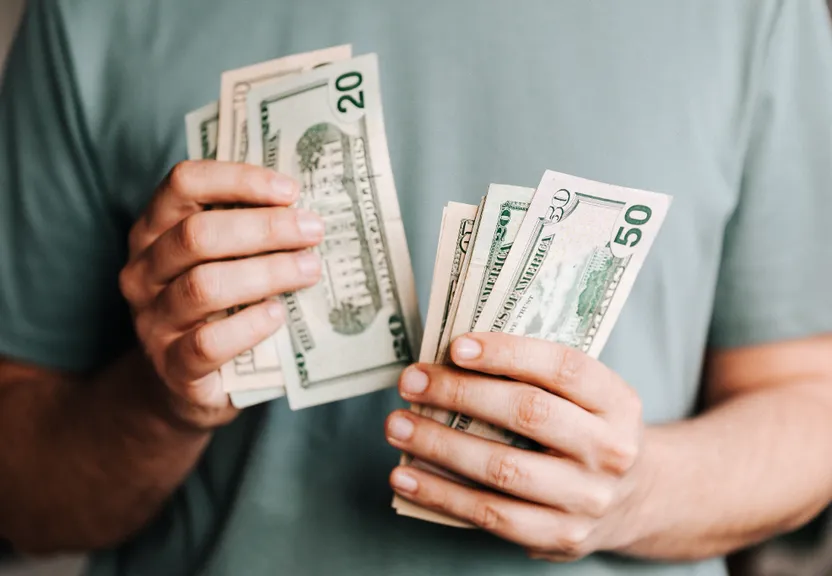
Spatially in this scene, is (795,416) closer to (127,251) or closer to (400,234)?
(400,234)

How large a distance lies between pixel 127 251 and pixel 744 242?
2.99 feet

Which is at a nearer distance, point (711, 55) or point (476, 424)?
point (476, 424)

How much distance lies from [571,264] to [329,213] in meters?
0.30

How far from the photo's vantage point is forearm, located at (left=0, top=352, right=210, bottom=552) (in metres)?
0.97

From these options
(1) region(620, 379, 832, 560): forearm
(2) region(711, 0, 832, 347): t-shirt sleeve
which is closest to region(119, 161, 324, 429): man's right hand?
(1) region(620, 379, 832, 560): forearm

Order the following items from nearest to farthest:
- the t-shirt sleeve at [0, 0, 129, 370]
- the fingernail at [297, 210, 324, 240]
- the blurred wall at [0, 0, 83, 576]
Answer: the fingernail at [297, 210, 324, 240]
the t-shirt sleeve at [0, 0, 129, 370]
the blurred wall at [0, 0, 83, 576]

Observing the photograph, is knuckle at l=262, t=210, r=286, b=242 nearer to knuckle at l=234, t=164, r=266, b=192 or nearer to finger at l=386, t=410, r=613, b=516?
knuckle at l=234, t=164, r=266, b=192

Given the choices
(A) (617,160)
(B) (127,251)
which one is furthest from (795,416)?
(B) (127,251)

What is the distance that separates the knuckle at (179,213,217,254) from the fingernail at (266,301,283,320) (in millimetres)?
96

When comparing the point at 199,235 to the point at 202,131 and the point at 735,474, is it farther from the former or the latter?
the point at 735,474

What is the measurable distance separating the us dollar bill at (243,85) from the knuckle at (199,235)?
151 millimetres

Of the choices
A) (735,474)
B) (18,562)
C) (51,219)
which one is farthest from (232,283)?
(18,562)

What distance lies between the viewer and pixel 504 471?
68cm

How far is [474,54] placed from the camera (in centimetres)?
88
